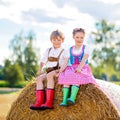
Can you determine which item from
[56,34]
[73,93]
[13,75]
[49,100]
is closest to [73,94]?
[73,93]

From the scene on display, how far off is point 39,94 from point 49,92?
0.19 m

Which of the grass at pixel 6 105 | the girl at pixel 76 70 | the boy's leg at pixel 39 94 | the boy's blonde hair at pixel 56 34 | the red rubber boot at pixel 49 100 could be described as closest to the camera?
the girl at pixel 76 70

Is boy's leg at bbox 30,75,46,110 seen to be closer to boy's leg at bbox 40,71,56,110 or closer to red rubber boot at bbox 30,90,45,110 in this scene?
red rubber boot at bbox 30,90,45,110

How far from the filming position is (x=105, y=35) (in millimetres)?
55875

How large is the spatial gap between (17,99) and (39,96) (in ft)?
1.90

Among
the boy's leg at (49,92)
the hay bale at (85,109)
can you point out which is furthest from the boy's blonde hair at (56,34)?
the hay bale at (85,109)

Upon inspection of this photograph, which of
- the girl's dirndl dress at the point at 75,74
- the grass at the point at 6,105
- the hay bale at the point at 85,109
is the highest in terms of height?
the girl's dirndl dress at the point at 75,74

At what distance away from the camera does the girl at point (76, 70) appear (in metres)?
6.54

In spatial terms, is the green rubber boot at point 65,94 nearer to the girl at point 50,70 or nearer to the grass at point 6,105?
the girl at point 50,70

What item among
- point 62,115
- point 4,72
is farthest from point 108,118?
point 4,72

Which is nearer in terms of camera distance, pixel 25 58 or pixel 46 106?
pixel 46 106

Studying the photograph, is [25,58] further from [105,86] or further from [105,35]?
[105,86]

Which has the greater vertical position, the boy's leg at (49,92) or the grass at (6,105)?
the boy's leg at (49,92)

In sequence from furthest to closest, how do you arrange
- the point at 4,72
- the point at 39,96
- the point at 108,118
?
1. the point at 4,72
2. the point at 39,96
3. the point at 108,118
